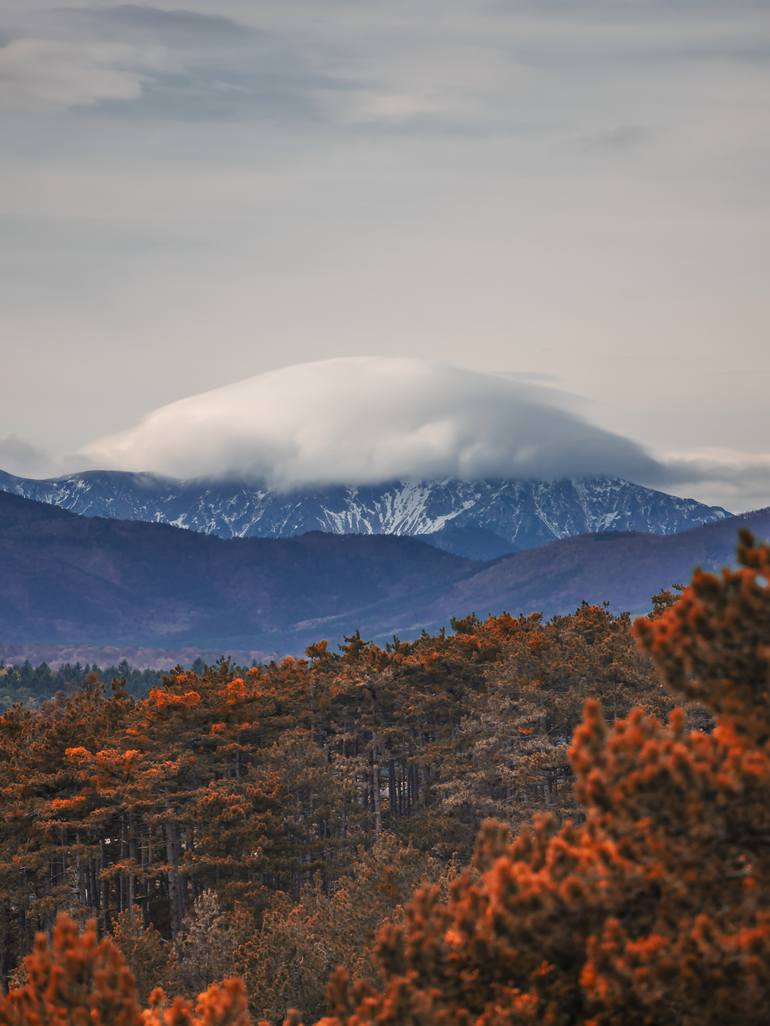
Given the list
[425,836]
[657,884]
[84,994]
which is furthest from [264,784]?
[657,884]

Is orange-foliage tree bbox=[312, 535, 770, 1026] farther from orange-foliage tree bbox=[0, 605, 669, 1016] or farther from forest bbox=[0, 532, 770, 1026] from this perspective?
orange-foliage tree bbox=[0, 605, 669, 1016]

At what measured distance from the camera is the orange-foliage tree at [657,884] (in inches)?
526

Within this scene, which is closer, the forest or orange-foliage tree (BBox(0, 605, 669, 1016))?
the forest

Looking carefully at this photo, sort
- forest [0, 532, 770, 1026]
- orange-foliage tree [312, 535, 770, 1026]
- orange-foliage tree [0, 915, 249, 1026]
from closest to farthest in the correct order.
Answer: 1. orange-foliage tree [312, 535, 770, 1026]
2. forest [0, 532, 770, 1026]
3. orange-foliage tree [0, 915, 249, 1026]

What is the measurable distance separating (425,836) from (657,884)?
147ft

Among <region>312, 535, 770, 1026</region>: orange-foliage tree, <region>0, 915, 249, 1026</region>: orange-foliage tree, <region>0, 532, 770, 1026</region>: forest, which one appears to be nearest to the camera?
<region>312, 535, 770, 1026</region>: orange-foliage tree

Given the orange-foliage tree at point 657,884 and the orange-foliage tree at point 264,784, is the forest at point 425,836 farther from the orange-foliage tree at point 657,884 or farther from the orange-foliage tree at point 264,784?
the orange-foliage tree at point 264,784

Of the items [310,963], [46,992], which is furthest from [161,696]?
[46,992]

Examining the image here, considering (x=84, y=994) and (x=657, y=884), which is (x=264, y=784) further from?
(x=657, y=884)

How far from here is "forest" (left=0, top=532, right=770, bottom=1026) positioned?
44.6 ft

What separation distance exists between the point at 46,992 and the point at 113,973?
38.4 inches

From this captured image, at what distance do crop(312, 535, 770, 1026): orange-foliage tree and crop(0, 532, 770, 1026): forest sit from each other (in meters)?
0.03


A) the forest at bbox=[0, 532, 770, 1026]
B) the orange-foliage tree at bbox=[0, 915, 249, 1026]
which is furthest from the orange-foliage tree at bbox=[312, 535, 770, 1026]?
the orange-foliage tree at bbox=[0, 915, 249, 1026]

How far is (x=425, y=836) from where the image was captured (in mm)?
57312
